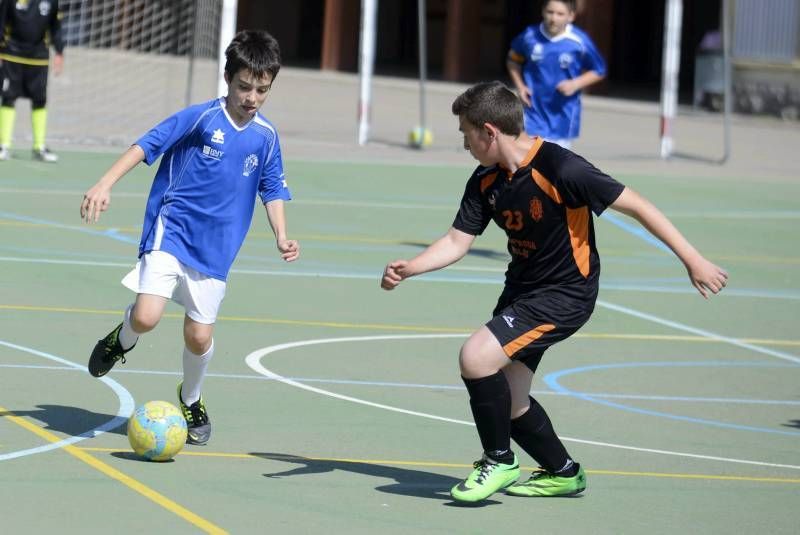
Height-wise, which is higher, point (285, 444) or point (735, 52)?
point (735, 52)

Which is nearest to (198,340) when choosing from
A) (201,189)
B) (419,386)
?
(201,189)

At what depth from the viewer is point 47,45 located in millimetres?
17953

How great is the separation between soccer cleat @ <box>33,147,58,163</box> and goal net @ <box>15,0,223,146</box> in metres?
3.58

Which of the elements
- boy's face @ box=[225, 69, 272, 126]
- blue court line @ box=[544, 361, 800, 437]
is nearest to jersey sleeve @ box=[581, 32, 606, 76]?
blue court line @ box=[544, 361, 800, 437]

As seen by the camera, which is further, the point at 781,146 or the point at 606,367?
the point at 781,146

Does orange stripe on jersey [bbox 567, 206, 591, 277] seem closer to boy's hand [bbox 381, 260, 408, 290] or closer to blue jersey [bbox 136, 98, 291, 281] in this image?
boy's hand [bbox 381, 260, 408, 290]

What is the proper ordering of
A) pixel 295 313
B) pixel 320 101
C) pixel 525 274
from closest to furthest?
pixel 525 274, pixel 295 313, pixel 320 101

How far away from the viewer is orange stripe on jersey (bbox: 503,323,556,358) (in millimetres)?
6609

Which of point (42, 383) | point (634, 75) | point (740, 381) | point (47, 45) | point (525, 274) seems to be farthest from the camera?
point (634, 75)

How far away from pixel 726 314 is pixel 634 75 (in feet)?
93.7

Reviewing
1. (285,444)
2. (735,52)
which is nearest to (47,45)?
(285,444)

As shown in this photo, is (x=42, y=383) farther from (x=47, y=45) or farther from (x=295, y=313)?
(x=47, y=45)

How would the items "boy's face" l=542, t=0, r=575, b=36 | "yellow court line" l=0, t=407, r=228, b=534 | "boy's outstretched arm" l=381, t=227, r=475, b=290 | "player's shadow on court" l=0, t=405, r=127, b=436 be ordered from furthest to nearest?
1. "boy's face" l=542, t=0, r=575, b=36
2. "player's shadow on court" l=0, t=405, r=127, b=436
3. "boy's outstretched arm" l=381, t=227, r=475, b=290
4. "yellow court line" l=0, t=407, r=228, b=534

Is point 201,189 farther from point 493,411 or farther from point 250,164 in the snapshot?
point 493,411
